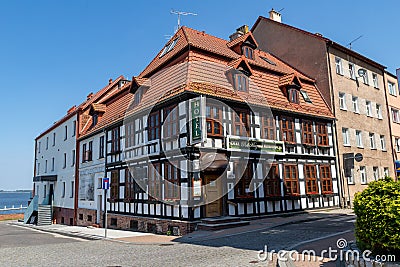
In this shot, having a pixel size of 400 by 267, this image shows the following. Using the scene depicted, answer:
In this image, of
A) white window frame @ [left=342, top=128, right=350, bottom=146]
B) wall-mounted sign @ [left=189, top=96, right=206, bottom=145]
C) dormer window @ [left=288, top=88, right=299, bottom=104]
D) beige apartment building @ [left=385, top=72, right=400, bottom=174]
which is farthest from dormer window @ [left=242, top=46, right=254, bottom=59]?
beige apartment building @ [left=385, top=72, right=400, bottom=174]

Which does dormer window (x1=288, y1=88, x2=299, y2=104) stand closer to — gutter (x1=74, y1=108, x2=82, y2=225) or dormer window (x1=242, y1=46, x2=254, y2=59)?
dormer window (x1=242, y1=46, x2=254, y2=59)

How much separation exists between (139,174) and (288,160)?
8251mm

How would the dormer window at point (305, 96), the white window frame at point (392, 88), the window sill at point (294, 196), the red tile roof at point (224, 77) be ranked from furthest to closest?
1. the white window frame at point (392, 88)
2. the dormer window at point (305, 96)
3. the window sill at point (294, 196)
4. the red tile roof at point (224, 77)

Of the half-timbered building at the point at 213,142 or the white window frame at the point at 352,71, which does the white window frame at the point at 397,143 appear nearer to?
the white window frame at the point at 352,71

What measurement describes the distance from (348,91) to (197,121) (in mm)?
14708

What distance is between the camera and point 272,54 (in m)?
26.8

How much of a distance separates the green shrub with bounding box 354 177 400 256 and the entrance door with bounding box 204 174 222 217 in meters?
8.89

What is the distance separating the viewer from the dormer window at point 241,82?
56.6ft

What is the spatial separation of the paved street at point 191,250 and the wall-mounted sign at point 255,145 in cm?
388

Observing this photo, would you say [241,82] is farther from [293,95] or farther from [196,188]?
[196,188]

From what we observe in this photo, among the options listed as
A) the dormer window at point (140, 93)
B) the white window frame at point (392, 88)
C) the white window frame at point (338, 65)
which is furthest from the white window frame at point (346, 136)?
the dormer window at point (140, 93)

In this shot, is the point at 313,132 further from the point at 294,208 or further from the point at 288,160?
the point at 294,208

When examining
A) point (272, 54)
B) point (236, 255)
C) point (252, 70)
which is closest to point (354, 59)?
point (272, 54)

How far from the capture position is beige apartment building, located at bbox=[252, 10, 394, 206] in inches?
885
